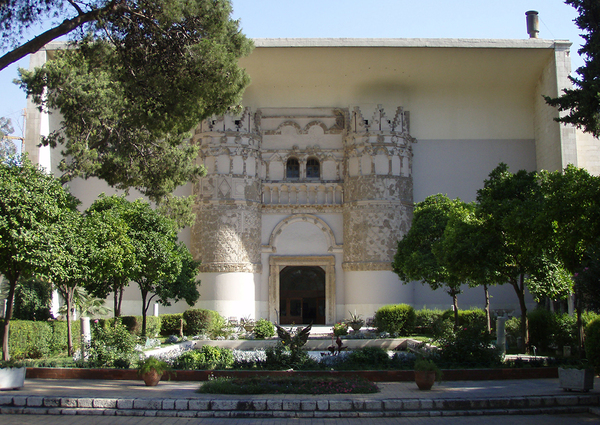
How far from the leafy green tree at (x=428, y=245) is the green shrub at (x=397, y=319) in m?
2.15

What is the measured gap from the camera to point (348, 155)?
2998 cm

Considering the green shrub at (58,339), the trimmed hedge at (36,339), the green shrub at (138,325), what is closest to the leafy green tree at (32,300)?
the green shrub at (138,325)

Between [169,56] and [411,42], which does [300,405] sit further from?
[411,42]

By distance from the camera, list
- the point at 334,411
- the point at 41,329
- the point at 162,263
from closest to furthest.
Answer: the point at 334,411 → the point at 41,329 → the point at 162,263

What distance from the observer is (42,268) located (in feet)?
48.0

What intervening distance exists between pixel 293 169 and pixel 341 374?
64.3 ft

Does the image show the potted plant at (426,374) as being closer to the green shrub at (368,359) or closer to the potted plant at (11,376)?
the green shrub at (368,359)

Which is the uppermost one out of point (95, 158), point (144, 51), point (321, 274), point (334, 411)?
point (144, 51)

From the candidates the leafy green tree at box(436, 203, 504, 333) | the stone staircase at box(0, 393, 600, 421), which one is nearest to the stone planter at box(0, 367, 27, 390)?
the stone staircase at box(0, 393, 600, 421)

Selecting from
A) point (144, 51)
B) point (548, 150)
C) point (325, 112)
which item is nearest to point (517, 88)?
point (548, 150)

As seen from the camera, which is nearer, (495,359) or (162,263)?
(495,359)

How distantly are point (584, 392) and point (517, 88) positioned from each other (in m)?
23.6

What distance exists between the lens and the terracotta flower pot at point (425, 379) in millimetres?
10648

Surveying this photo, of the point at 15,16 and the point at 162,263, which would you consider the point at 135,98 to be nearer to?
the point at 15,16
